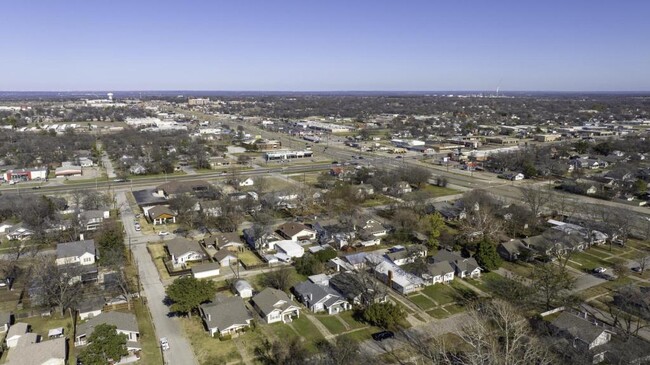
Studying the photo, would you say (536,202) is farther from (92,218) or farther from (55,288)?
(92,218)

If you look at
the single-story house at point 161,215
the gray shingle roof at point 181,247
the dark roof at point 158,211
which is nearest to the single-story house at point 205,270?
the gray shingle roof at point 181,247

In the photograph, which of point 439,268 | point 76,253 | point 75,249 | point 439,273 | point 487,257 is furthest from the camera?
point 75,249

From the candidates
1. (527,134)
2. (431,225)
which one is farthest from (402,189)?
(527,134)

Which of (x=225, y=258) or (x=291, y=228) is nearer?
(x=225, y=258)

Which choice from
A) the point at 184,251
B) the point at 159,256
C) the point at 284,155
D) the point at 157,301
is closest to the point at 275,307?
the point at 157,301

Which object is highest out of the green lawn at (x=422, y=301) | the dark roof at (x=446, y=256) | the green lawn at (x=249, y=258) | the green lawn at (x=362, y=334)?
the dark roof at (x=446, y=256)

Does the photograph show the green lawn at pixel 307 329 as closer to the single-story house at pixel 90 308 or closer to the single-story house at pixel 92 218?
the single-story house at pixel 90 308

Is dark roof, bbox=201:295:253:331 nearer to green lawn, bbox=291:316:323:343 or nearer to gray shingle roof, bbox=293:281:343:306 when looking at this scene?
green lawn, bbox=291:316:323:343
